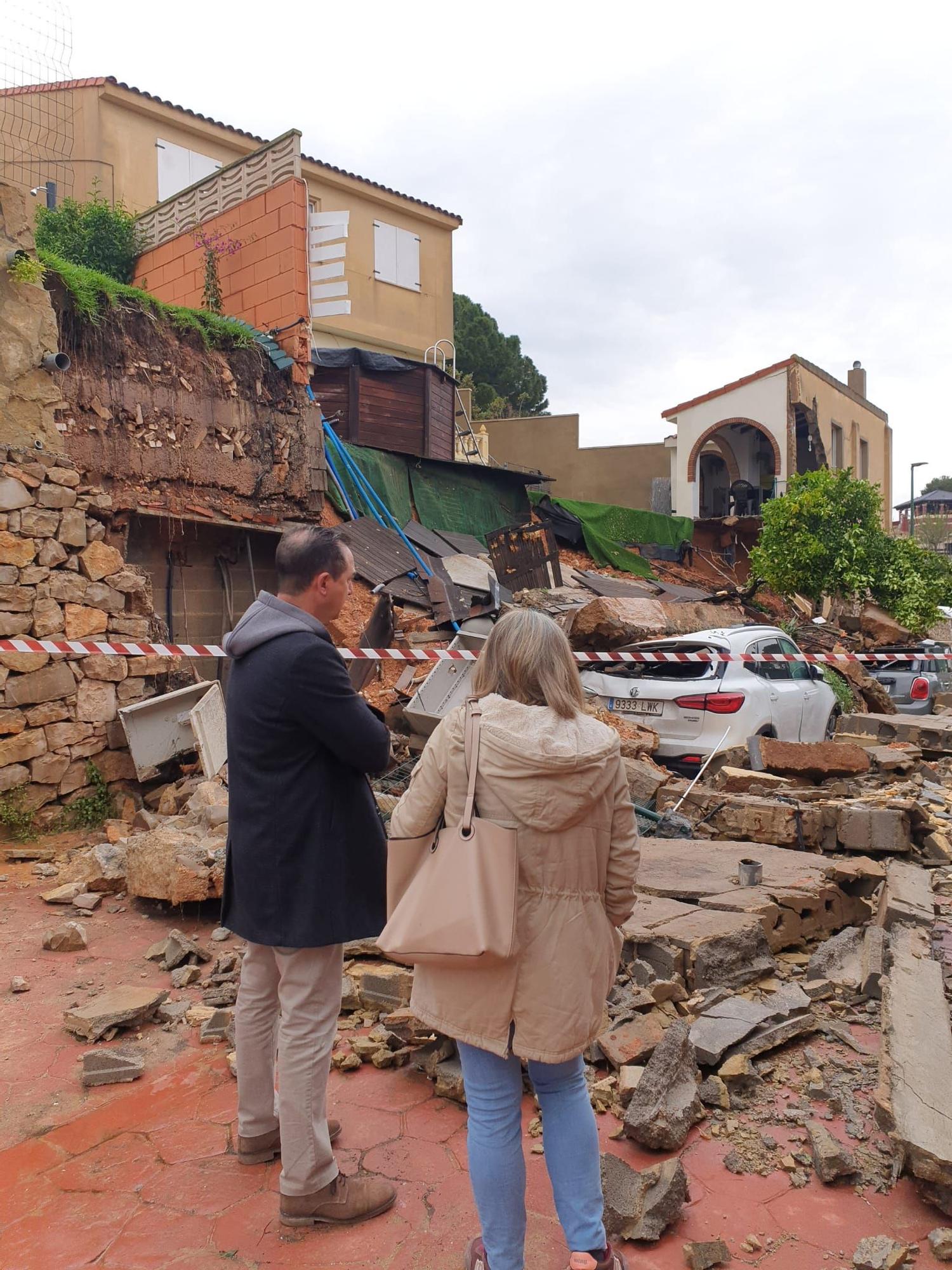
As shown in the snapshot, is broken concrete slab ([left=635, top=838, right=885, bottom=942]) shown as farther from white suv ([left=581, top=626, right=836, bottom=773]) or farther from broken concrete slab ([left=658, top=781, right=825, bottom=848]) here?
white suv ([left=581, top=626, right=836, bottom=773])

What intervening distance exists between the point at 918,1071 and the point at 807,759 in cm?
509

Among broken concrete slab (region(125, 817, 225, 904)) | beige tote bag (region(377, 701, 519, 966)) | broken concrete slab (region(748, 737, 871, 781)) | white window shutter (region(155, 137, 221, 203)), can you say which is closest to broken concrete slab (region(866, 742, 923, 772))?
broken concrete slab (region(748, 737, 871, 781))

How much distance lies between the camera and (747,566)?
25.0 metres

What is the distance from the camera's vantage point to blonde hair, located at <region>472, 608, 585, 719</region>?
2.24m

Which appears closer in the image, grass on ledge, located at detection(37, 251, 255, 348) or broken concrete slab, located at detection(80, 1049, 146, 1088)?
broken concrete slab, located at detection(80, 1049, 146, 1088)

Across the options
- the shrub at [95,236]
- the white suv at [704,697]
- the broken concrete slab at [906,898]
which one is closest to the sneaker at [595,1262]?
the broken concrete slab at [906,898]

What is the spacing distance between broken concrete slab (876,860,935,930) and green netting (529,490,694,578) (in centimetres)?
1420

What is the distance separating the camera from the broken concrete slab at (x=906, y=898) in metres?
4.39

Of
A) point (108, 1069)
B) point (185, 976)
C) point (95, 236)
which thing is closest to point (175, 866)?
point (185, 976)

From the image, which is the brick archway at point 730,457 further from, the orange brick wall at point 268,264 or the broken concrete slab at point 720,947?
the broken concrete slab at point 720,947

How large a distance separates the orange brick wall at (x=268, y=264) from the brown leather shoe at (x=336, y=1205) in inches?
416

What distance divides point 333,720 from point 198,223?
1369cm

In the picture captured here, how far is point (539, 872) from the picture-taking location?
2180 millimetres

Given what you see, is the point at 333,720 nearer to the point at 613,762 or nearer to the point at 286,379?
the point at 613,762
